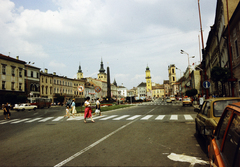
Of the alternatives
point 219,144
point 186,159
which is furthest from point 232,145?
point 186,159

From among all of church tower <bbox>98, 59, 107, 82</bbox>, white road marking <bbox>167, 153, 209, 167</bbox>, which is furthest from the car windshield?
church tower <bbox>98, 59, 107, 82</bbox>

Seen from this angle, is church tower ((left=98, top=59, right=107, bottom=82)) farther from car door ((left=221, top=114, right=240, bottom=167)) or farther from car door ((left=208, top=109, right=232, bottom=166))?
car door ((left=221, top=114, right=240, bottom=167))

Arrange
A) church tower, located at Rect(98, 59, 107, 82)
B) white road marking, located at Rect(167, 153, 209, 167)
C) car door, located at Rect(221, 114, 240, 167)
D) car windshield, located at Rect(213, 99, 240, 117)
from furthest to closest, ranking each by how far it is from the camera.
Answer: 1. church tower, located at Rect(98, 59, 107, 82)
2. car windshield, located at Rect(213, 99, 240, 117)
3. white road marking, located at Rect(167, 153, 209, 167)
4. car door, located at Rect(221, 114, 240, 167)

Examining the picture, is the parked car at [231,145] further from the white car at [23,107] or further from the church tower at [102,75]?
the church tower at [102,75]

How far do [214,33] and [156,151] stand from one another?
101ft

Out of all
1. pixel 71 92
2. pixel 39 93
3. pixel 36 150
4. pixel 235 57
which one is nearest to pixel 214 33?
pixel 235 57

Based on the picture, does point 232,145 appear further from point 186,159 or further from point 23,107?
point 23,107

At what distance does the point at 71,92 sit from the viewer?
81875 millimetres

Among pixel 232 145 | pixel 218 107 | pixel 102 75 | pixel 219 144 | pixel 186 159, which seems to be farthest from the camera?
pixel 102 75

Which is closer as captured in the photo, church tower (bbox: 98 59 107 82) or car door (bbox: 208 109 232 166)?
car door (bbox: 208 109 232 166)

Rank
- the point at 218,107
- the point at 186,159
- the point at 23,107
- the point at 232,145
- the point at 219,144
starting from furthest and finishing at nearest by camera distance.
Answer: the point at 23,107 → the point at 218,107 → the point at 186,159 → the point at 219,144 → the point at 232,145

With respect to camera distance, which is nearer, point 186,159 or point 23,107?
point 186,159

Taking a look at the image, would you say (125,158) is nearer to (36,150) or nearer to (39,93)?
(36,150)

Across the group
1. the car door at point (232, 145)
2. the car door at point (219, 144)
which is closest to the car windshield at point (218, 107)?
the car door at point (219, 144)
